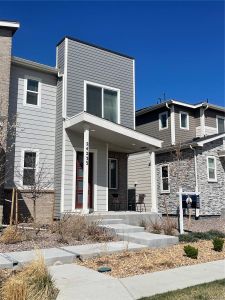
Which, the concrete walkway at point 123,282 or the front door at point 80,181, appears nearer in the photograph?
the concrete walkway at point 123,282

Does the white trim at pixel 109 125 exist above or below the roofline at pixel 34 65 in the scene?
below

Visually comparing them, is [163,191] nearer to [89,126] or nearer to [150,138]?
[150,138]

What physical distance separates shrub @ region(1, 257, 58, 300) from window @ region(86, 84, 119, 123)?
11.0 meters

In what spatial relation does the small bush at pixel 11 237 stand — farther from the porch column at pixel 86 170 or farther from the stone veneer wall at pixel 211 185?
the stone veneer wall at pixel 211 185

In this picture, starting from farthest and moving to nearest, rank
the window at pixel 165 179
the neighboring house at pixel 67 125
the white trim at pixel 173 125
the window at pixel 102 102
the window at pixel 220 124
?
the window at pixel 220 124 → the white trim at pixel 173 125 → the window at pixel 165 179 → the window at pixel 102 102 → the neighboring house at pixel 67 125

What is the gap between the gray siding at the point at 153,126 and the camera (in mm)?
22266

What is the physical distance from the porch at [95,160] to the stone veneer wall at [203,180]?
3.69 metres

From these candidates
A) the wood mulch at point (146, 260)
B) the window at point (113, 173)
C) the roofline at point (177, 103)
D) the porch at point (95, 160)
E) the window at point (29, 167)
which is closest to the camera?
the wood mulch at point (146, 260)

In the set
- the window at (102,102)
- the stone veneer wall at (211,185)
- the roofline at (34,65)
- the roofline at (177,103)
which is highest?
the roofline at (177,103)

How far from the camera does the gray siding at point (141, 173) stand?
67.8 ft

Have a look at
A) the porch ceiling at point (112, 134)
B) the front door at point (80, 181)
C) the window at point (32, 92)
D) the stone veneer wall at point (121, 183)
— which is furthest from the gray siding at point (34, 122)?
the stone veneer wall at point (121, 183)

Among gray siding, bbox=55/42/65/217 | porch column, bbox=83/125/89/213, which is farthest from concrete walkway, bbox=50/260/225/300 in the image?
gray siding, bbox=55/42/65/217

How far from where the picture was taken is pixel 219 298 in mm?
5086

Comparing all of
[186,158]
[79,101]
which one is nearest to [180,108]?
[186,158]
